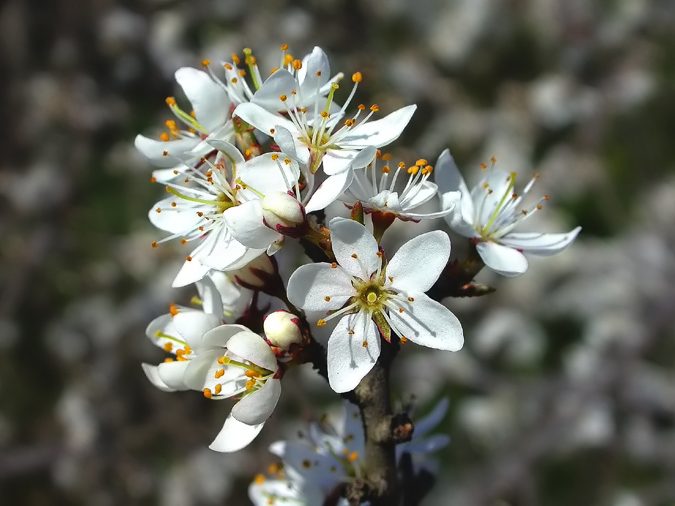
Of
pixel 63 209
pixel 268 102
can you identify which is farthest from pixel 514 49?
pixel 268 102

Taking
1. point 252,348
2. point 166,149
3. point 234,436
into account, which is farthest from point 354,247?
point 166,149

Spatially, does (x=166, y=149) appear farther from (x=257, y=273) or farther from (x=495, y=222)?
(x=495, y=222)

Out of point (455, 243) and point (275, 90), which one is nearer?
point (275, 90)

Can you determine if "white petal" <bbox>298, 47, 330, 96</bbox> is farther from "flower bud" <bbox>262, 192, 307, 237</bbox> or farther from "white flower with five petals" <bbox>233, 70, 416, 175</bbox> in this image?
"flower bud" <bbox>262, 192, 307, 237</bbox>

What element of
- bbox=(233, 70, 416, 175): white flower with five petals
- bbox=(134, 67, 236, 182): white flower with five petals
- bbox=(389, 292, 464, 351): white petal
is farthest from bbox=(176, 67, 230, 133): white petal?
bbox=(389, 292, 464, 351): white petal

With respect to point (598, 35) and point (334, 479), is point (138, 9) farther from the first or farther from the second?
point (334, 479)

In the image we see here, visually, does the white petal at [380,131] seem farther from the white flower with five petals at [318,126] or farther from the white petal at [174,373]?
the white petal at [174,373]

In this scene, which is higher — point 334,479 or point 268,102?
point 268,102

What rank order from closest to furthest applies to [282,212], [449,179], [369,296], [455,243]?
[282,212] < [369,296] < [449,179] < [455,243]
